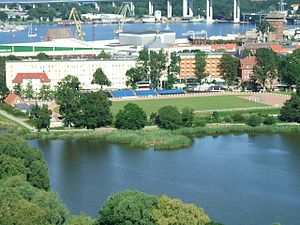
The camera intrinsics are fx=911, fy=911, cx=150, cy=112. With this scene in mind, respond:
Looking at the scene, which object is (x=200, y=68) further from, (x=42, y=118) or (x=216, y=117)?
(x=42, y=118)

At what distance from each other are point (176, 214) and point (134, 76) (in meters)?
9.46

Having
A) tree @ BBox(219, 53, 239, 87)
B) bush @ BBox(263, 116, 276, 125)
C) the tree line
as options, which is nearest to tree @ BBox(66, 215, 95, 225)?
the tree line

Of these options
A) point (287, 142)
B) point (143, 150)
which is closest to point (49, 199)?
point (143, 150)

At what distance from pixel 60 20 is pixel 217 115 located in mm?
20550

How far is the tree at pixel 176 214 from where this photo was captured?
616cm

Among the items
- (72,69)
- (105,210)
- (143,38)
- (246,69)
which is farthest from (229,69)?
(105,210)

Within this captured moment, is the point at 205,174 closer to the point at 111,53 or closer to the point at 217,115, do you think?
the point at 217,115

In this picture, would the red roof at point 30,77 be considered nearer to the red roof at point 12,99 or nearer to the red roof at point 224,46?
the red roof at point 12,99

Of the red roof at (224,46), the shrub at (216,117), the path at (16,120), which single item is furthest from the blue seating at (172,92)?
the red roof at (224,46)

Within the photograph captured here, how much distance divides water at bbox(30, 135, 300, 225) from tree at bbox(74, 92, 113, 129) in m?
0.68

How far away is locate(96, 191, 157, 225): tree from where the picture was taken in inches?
249

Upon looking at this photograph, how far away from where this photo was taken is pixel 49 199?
22.2 ft

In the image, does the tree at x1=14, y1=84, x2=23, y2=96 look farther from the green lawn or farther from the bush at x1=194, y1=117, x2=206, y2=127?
the bush at x1=194, y1=117, x2=206, y2=127

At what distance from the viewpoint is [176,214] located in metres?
6.22
